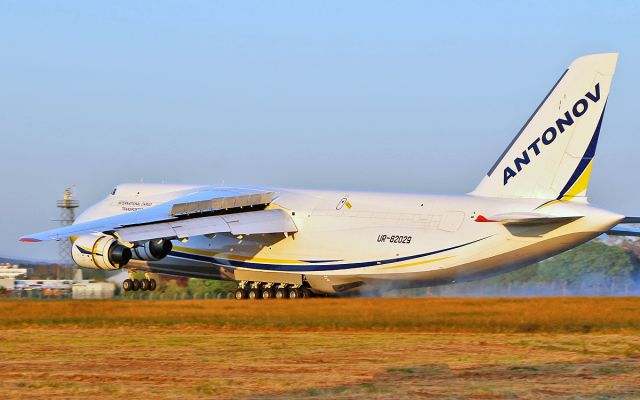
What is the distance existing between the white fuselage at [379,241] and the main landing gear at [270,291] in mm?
273

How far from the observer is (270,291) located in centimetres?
2636

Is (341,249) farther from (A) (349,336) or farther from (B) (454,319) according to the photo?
(A) (349,336)

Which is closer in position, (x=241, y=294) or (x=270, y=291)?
(x=270, y=291)

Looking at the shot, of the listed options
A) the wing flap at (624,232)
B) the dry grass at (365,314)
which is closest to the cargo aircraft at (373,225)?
the wing flap at (624,232)

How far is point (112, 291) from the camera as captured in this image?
92.5 feet

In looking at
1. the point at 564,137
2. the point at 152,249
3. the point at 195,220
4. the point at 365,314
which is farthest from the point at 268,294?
the point at 564,137

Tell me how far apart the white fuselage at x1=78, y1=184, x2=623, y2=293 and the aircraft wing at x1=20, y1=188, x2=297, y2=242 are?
45cm

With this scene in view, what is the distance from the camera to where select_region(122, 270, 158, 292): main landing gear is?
28.0 meters

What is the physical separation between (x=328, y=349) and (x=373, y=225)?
11020mm

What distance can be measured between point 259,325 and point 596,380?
315 inches

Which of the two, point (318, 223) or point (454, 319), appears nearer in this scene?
point (454, 319)

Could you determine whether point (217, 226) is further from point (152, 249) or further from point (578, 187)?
point (578, 187)

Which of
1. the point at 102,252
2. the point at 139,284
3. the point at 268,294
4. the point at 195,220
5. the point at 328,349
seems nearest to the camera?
the point at 328,349

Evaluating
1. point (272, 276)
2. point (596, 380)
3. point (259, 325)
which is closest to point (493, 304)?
point (259, 325)
